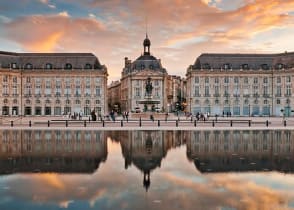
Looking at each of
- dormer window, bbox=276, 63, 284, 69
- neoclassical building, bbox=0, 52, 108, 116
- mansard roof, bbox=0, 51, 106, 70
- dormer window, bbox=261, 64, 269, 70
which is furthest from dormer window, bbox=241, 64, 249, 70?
mansard roof, bbox=0, 51, 106, 70

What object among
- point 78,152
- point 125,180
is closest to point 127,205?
point 125,180

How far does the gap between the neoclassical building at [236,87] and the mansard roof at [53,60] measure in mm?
31606

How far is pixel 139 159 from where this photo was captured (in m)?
18.2

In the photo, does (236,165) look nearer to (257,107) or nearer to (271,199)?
(271,199)

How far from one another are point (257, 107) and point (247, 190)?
10308cm

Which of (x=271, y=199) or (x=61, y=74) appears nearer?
(x=271, y=199)

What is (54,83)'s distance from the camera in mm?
108500

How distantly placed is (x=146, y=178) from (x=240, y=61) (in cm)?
10353

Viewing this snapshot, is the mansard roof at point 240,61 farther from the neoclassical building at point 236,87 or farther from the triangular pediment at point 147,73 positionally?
the triangular pediment at point 147,73

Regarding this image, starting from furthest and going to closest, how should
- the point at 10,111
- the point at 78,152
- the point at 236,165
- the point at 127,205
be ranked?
1. the point at 10,111
2. the point at 78,152
3. the point at 236,165
4. the point at 127,205

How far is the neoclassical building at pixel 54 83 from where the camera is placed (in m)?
107

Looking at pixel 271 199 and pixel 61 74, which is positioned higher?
pixel 61 74

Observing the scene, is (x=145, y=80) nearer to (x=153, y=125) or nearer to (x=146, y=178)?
(x=153, y=125)

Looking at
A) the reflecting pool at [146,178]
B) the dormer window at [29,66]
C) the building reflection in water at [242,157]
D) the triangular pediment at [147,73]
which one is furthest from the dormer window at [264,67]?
the reflecting pool at [146,178]
